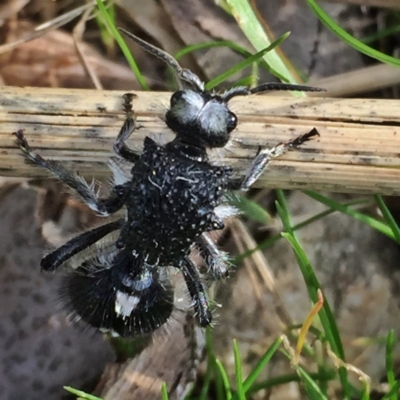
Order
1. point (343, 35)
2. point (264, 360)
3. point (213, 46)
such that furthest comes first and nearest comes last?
point (213, 46), point (343, 35), point (264, 360)

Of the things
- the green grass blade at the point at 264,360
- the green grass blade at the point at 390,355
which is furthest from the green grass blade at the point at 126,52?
the green grass blade at the point at 390,355

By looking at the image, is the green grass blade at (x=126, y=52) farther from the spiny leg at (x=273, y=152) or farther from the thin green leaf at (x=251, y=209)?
the spiny leg at (x=273, y=152)

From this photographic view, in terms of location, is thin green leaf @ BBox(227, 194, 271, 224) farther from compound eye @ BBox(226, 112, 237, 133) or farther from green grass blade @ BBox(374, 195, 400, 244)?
compound eye @ BBox(226, 112, 237, 133)

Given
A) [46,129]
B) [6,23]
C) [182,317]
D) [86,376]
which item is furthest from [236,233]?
[6,23]

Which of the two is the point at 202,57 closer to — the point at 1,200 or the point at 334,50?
the point at 334,50

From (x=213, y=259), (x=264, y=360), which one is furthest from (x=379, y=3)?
(x=264, y=360)

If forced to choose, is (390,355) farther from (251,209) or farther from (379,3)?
(379,3)

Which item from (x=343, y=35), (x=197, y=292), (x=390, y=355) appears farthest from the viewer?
(x=197, y=292)
